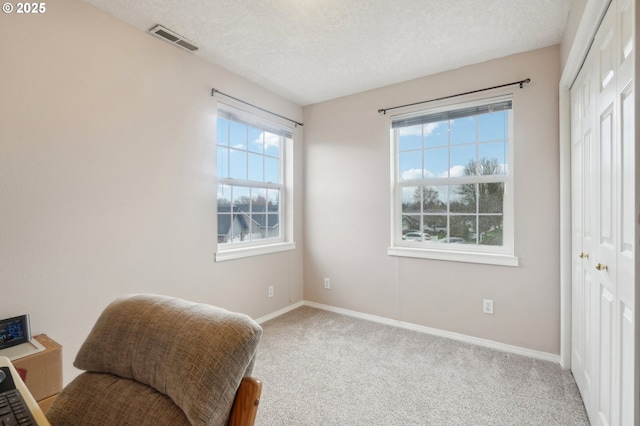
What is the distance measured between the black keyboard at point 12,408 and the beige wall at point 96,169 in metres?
1.10

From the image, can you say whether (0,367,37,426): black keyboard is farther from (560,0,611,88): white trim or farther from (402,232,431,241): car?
(402,232,431,241): car

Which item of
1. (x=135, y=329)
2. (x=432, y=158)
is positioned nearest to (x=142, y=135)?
(x=135, y=329)

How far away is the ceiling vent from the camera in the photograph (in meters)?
2.26

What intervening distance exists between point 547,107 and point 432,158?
0.98 metres

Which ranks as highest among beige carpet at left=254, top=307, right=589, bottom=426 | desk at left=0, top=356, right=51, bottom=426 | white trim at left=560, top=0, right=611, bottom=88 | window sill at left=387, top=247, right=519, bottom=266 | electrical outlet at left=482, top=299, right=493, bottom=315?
white trim at left=560, top=0, right=611, bottom=88

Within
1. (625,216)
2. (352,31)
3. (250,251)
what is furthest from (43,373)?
(352,31)

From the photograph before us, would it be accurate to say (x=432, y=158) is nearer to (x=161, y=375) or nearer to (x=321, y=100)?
(x=321, y=100)

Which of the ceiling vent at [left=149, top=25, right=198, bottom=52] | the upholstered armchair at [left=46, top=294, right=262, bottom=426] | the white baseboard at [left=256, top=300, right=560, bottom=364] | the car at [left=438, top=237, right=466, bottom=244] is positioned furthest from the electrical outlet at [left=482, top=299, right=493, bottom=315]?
the ceiling vent at [left=149, top=25, right=198, bottom=52]

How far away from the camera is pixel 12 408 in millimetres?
832

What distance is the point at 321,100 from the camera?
3.68 meters

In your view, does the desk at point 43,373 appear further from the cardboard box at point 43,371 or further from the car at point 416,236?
the car at point 416,236

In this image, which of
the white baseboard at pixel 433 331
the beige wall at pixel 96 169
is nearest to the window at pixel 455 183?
the white baseboard at pixel 433 331

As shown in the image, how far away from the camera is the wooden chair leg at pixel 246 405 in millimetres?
762

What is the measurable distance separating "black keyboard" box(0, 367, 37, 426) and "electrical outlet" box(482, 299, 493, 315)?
294 cm
